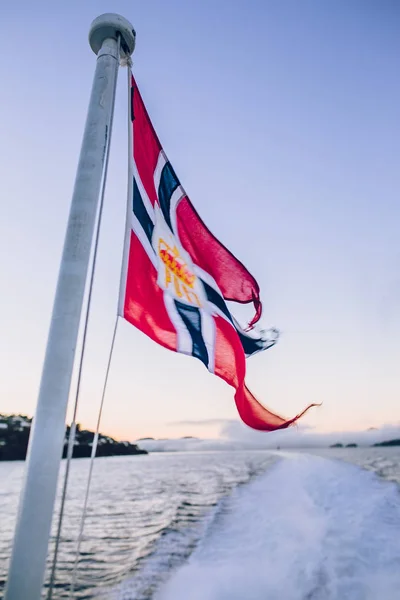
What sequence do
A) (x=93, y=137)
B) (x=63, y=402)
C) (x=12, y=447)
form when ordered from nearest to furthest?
(x=63, y=402), (x=93, y=137), (x=12, y=447)

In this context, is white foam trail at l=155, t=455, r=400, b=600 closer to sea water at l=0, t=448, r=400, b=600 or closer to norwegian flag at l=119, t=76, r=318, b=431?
sea water at l=0, t=448, r=400, b=600

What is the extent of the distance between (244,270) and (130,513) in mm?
12386

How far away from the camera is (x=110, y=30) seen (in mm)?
3184

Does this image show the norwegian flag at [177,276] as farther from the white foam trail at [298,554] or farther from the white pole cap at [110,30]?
the white foam trail at [298,554]

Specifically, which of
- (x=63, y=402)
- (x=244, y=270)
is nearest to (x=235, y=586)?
(x=244, y=270)

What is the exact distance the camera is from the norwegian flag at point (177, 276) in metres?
3.30

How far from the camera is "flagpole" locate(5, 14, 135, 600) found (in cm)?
203

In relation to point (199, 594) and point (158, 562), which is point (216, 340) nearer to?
point (199, 594)

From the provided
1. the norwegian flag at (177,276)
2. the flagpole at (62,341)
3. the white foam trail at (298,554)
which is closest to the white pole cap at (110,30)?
the flagpole at (62,341)

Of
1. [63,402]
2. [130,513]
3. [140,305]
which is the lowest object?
[130,513]

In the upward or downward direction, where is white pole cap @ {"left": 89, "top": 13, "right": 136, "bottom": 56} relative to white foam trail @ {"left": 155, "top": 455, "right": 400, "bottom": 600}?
upward

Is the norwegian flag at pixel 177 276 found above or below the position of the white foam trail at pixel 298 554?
above

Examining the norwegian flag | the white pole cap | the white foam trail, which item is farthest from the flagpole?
the white foam trail

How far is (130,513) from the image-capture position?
540 inches
